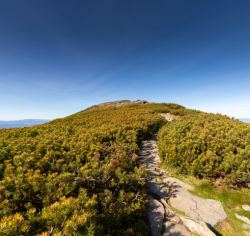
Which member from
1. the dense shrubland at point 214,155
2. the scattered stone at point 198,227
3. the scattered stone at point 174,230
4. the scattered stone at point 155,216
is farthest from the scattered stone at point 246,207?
the scattered stone at point 155,216

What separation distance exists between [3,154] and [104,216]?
3.77 m

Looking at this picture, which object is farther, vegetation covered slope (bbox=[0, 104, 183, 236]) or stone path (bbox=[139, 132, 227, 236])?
stone path (bbox=[139, 132, 227, 236])

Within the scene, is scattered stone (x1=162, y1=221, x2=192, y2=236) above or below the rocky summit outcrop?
below

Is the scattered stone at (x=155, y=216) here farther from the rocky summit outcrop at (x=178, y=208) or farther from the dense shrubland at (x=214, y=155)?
the dense shrubland at (x=214, y=155)

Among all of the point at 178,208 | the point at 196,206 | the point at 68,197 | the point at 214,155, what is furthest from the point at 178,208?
the point at 68,197

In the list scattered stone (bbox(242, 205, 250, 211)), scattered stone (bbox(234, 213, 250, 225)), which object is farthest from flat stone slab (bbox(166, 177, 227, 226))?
scattered stone (bbox(242, 205, 250, 211))

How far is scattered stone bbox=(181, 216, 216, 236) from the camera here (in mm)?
3563

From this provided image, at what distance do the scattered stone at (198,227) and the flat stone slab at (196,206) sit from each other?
0.32 meters

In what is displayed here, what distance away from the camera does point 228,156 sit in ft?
17.9

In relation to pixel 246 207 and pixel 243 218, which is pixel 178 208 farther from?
pixel 246 207

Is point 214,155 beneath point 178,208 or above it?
above

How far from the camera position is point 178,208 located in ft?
14.6

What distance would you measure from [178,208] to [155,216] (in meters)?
0.83

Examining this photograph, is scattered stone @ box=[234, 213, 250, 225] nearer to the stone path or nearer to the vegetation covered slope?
the stone path
